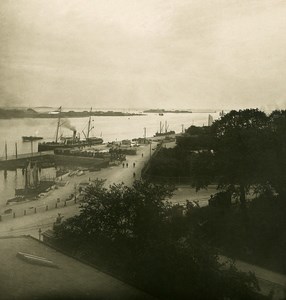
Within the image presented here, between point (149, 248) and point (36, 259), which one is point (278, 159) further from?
point (36, 259)

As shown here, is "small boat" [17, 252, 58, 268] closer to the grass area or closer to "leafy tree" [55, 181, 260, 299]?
"leafy tree" [55, 181, 260, 299]

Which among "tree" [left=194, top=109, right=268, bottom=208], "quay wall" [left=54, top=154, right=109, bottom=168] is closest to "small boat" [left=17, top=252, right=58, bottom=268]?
"tree" [left=194, top=109, right=268, bottom=208]

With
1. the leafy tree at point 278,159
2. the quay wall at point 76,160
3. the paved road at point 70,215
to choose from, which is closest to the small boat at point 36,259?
the paved road at point 70,215

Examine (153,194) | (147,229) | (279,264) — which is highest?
(153,194)

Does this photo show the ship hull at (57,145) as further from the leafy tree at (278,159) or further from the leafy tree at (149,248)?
the leafy tree at (149,248)

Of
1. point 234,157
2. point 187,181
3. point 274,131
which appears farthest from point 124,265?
point 187,181

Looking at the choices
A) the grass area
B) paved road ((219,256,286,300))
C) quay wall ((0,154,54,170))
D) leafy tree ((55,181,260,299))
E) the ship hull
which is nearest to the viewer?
leafy tree ((55,181,260,299))

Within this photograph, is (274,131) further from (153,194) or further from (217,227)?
(153,194)

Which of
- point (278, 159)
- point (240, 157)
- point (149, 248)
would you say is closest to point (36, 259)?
point (149, 248)
